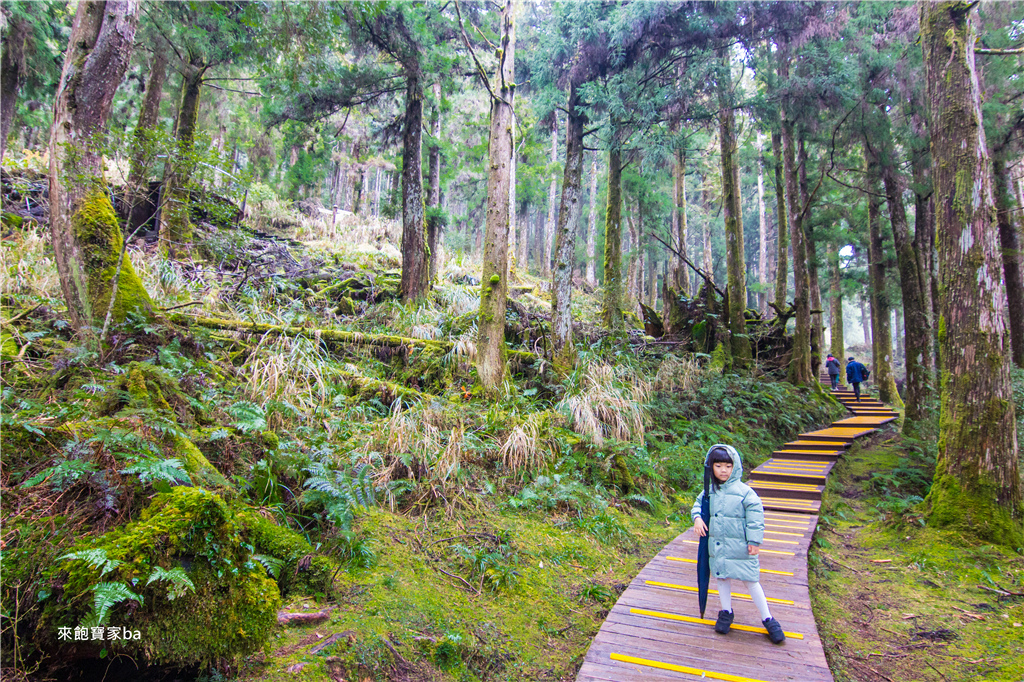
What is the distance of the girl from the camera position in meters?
3.49

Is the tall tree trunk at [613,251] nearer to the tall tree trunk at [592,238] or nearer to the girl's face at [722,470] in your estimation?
the girl's face at [722,470]

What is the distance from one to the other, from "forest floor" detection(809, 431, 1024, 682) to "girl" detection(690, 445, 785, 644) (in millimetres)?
830

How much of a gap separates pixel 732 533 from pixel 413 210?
9.63 m

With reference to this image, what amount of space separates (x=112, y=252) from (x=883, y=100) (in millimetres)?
16245

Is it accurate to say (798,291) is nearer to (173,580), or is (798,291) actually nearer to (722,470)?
(722,470)

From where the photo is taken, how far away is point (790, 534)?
18.1ft

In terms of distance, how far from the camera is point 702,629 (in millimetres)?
→ 3576

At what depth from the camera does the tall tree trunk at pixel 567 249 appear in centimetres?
957

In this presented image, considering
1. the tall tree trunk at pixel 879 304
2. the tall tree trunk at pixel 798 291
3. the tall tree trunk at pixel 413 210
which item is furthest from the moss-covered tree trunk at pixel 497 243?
the tall tree trunk at pixel 879 304

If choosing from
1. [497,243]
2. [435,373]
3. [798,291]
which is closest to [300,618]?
[435,373]

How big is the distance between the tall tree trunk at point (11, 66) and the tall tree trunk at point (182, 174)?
2827mm

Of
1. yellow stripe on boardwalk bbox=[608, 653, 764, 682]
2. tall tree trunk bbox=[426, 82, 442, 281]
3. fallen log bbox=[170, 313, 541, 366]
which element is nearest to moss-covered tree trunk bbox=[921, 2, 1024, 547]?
yellow stripe on boardwalk bbox=[608, 653, 764, 682]

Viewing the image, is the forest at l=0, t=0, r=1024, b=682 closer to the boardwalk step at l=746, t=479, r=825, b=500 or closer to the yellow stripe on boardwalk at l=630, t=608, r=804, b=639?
the boardwalk step at l=746, t=479, r=825, b=500

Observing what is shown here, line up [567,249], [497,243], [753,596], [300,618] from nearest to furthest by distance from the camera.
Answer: [300,618] → [753,596] → [497,243] → [567,249]
